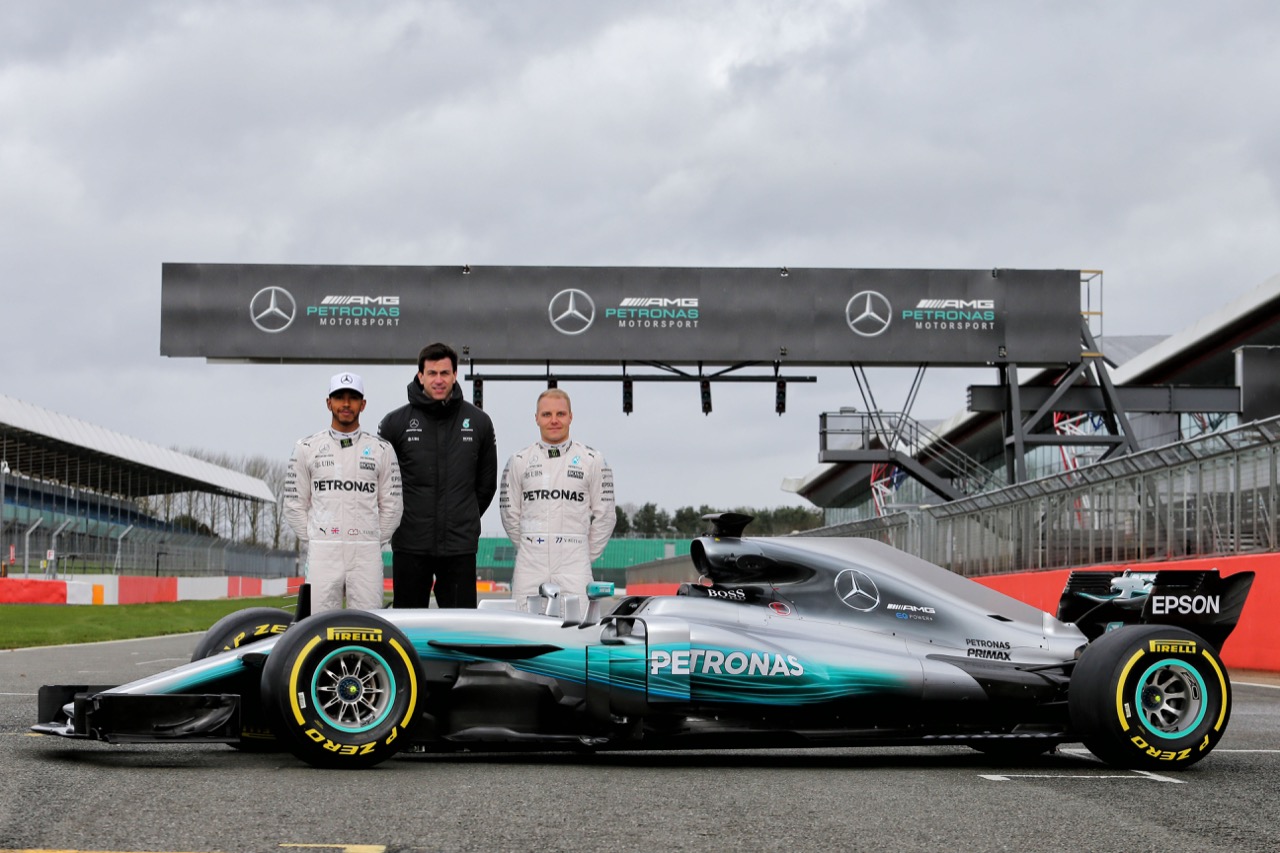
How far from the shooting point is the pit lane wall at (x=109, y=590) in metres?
34.2

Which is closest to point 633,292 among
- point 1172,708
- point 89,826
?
point 1172,708

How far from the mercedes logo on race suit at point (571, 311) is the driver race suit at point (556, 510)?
60.0 ft

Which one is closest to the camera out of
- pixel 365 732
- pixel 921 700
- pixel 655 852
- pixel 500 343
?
pixel 655 852

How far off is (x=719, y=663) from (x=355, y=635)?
4.79 ft

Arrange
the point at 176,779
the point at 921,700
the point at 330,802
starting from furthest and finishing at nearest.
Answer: the point at 921,700 → the point at 176,779 → the point at 330,802

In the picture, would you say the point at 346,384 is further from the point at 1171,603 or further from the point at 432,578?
the point at 1171,603

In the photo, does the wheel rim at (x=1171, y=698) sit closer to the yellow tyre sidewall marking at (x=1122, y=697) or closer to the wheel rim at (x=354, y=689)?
the yellow tyre sidewall marking at (x=1122, y=697)

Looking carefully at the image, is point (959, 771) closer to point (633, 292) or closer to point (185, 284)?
point (633, 292)

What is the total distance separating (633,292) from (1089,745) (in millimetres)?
20107

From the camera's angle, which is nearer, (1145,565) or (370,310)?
(1145,565)

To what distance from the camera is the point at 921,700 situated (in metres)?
6.21

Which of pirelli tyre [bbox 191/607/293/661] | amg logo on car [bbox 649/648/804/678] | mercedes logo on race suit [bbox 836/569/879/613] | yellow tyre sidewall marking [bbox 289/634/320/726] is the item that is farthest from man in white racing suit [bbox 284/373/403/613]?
mercedes logo on race suit [bbox 836/569/879/613]

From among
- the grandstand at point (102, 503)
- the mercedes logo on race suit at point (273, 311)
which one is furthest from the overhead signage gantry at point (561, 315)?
the grandstand at point (102, 503)

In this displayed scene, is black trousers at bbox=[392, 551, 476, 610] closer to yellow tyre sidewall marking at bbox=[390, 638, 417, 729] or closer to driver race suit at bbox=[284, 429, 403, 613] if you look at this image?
driver race suit at bbox=[284, 429, 403, 613]
